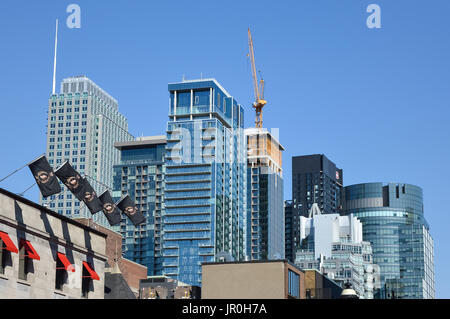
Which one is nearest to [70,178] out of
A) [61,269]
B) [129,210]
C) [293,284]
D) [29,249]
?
[61,269]

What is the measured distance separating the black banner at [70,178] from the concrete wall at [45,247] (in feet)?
15.8

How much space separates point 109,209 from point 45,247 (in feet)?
56.0

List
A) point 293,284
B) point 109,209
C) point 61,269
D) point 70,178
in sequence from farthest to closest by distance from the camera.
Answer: point 293,284, point 109,209, point 70,178, point 61,269

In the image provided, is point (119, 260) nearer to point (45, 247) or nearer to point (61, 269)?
point (61, 269)

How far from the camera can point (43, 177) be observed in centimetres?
7038

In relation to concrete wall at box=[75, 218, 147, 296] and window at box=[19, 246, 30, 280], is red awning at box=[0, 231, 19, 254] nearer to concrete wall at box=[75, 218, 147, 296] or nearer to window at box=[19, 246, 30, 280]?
window at box=[19, 246, 30, 280]

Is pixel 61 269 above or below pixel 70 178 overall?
below

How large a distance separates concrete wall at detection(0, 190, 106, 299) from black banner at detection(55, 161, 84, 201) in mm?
4825
